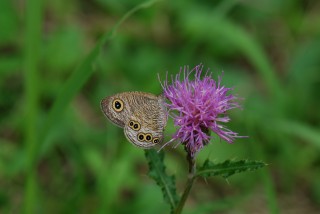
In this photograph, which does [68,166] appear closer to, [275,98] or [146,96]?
[275,98]

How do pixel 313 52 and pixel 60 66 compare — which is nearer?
pixel 60 66

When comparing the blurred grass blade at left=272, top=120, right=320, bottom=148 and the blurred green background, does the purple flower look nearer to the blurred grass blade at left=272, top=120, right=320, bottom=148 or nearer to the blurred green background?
the blurred green background

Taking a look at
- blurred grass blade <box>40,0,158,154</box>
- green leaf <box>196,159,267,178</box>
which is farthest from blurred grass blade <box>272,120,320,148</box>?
green leaf <box>196,159,267,178</box>

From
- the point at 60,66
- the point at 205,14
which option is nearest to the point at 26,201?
the point at 60,66

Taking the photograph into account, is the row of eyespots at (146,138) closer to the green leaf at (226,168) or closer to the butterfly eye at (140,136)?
the butterfly eye at (140,136)

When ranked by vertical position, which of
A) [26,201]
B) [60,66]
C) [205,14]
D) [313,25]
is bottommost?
[26,201]

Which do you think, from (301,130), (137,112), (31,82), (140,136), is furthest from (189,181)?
(301,130)

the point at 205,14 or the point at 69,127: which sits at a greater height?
the point at 205,14
